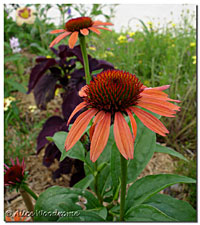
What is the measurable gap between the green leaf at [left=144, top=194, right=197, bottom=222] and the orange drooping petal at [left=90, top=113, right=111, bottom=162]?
34cm

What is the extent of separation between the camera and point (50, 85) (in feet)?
3.20

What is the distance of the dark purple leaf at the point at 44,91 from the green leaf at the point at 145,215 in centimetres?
57

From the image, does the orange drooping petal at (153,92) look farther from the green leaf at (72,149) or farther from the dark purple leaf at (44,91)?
the dark purple leaf at (44,91)

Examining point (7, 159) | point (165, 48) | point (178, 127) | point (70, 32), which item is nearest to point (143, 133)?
point (70, 32)

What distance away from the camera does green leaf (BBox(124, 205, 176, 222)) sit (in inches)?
19.7

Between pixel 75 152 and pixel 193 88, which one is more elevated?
pixel 193 88

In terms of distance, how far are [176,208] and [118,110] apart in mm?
355

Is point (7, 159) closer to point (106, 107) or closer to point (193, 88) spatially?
point (106, 107)

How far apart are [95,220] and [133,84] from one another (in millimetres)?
350

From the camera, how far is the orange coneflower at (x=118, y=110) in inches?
15.4

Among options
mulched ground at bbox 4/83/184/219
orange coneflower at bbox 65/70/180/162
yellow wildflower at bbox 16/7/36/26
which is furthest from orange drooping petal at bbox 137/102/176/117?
yellow wildflower at bbox 16/7/36/26

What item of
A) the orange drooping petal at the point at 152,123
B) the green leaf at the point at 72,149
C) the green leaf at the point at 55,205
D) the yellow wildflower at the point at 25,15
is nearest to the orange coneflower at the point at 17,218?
the green leaf at the point at 55,205

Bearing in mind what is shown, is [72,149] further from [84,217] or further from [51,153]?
[51,153]

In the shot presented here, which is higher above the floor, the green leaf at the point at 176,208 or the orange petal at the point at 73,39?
the orange petal at the point at 73,39
